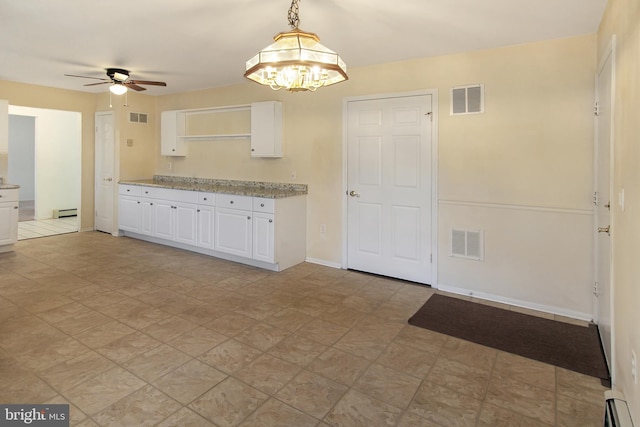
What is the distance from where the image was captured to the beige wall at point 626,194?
1681mm

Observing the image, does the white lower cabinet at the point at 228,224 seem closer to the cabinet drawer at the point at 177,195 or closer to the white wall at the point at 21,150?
the cabinet drawer at the point at 177,195

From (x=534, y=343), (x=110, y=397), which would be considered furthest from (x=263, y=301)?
(x=534, y=343)

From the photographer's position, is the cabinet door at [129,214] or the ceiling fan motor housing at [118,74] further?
the cabinet door at [129,214]

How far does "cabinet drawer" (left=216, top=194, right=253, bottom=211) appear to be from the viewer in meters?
4.60

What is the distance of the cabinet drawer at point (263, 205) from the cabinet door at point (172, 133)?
2329mm

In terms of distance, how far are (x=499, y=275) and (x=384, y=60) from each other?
2.48 metres

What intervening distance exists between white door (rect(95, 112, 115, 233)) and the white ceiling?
2032 millimetres

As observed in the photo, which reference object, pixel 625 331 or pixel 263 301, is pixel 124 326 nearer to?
pixel 263 301

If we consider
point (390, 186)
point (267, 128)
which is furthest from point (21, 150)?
point (390, 186)

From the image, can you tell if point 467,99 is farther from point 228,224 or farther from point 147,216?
point 147,216

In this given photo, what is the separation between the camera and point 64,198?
800 cm

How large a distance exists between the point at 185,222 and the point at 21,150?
6.71m

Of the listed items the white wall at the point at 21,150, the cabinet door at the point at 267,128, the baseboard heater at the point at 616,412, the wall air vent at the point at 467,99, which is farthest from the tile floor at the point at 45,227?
the baseboard heater at the point at 616,412

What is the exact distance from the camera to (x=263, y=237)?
4484mm
